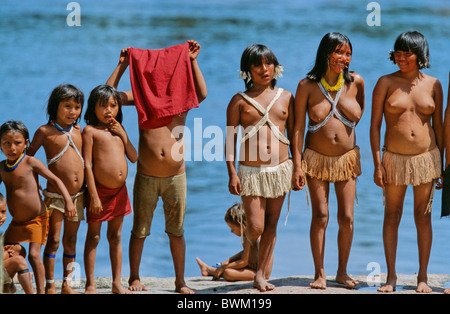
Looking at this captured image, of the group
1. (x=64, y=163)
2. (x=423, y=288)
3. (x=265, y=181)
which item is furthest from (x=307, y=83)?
(x=64, y=163)

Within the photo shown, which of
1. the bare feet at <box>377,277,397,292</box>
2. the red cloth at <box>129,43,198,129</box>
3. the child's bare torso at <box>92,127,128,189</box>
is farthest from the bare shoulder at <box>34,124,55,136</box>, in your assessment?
the bare feet at <box>377,277,397,292</box>

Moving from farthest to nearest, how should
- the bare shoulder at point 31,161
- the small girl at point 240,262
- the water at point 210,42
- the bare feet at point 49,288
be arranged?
the water at point 210,42 → the small girl at point 240,262 → the bare feet at point 49,288 → the bare shoulder at point 31,161

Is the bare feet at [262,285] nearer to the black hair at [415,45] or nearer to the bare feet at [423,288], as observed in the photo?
the bare feet at [423,288]

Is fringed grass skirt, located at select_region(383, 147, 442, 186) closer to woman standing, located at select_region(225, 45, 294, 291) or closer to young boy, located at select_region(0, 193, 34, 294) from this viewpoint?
woman standing, located at select_region(225, 45, 294, 291)

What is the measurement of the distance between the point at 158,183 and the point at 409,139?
163 cm

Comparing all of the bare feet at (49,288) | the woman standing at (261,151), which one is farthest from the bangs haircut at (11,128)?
the woman standing at (261,151)

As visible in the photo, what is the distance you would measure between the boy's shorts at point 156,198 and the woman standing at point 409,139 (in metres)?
1.28

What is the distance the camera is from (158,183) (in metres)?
5.45

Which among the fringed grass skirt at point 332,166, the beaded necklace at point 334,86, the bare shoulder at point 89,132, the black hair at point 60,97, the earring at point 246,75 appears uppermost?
the earring at point 246,75

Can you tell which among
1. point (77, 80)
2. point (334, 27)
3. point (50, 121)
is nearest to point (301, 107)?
point (50, 121)

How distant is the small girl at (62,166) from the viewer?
204 inches

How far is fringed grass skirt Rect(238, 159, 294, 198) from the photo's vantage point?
5348mm

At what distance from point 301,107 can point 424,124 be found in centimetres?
79

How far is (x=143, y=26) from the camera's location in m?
15.3
